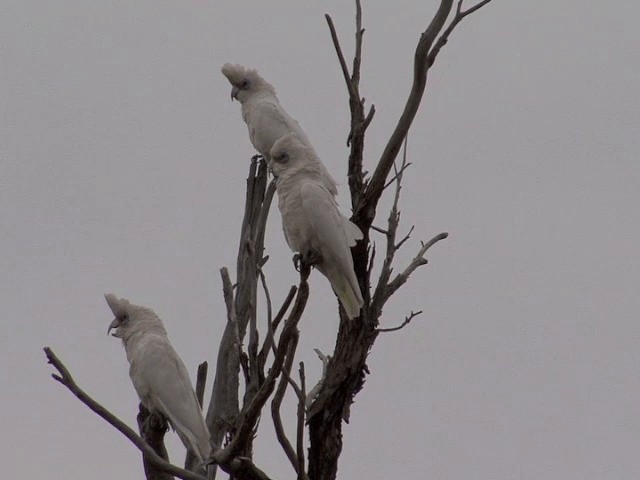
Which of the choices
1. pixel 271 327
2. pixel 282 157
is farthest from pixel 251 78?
pixel 271 327

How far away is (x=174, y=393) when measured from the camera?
5.85m

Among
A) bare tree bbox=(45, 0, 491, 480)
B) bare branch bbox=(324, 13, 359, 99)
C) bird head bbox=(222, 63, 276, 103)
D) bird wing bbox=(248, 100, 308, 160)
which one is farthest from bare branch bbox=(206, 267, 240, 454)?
bird head bbox=(222, 63, 276, 103)

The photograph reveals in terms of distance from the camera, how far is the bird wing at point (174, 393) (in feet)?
18.6

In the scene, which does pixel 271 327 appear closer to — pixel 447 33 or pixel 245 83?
pixel 447 33

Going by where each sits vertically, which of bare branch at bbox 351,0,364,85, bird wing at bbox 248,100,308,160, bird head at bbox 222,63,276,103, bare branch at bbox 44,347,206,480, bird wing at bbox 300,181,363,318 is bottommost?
bare branch at bbox 44,347,206,480

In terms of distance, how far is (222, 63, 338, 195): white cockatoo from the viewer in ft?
24.3

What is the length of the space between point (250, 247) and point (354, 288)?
869 mm

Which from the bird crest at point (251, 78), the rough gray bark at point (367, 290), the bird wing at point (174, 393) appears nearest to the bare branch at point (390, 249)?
the rough gray bark at point (367, 290)

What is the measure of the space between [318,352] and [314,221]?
28.5 inches

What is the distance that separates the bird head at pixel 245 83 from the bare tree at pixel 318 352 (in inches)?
95.1

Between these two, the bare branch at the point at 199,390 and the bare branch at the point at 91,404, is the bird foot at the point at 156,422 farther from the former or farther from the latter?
the bare branch at the point at 91,404

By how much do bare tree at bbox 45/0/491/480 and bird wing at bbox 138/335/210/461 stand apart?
83mm

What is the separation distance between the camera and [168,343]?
617 cm

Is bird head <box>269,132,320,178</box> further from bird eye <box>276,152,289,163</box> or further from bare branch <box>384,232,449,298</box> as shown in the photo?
bare branch <box>384,232,449,298</box>
